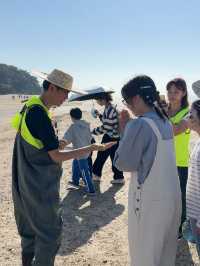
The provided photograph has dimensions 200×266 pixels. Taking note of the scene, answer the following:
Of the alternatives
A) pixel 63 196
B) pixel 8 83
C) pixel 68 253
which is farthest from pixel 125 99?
pixel 8 83

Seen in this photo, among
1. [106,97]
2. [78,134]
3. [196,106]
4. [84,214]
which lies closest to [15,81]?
[106,97]

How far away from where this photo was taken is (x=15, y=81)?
452 ft

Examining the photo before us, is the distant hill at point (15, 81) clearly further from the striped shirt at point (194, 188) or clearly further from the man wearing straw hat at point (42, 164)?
the striped shirt at point (194, 188)

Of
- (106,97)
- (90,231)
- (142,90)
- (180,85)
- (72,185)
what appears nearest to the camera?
(142,90)

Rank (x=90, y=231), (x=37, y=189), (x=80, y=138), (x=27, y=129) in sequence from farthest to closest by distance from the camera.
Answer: (x=80, y=138) → (x=90, y=231) → (x=37, y=189) → (x=27, y=129)

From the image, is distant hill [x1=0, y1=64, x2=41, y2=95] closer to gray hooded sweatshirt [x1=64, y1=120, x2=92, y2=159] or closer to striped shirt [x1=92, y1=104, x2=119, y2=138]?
striped shirt [x1=92, y1=104, x2=119, y2=138]

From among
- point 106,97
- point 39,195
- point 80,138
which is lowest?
point 80,138

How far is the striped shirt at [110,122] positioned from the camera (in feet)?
26.2

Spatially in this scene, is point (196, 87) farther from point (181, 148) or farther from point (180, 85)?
point (181, 148)

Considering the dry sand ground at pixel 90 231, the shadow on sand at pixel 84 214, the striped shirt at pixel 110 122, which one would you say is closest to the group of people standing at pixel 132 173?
the dry sand ground at pixel 90 231

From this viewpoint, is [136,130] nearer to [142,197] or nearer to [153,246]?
[142,197]

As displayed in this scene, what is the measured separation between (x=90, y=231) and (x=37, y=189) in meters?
2.48

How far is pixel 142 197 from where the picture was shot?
306 centimetres

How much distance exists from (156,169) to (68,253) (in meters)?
2.58
